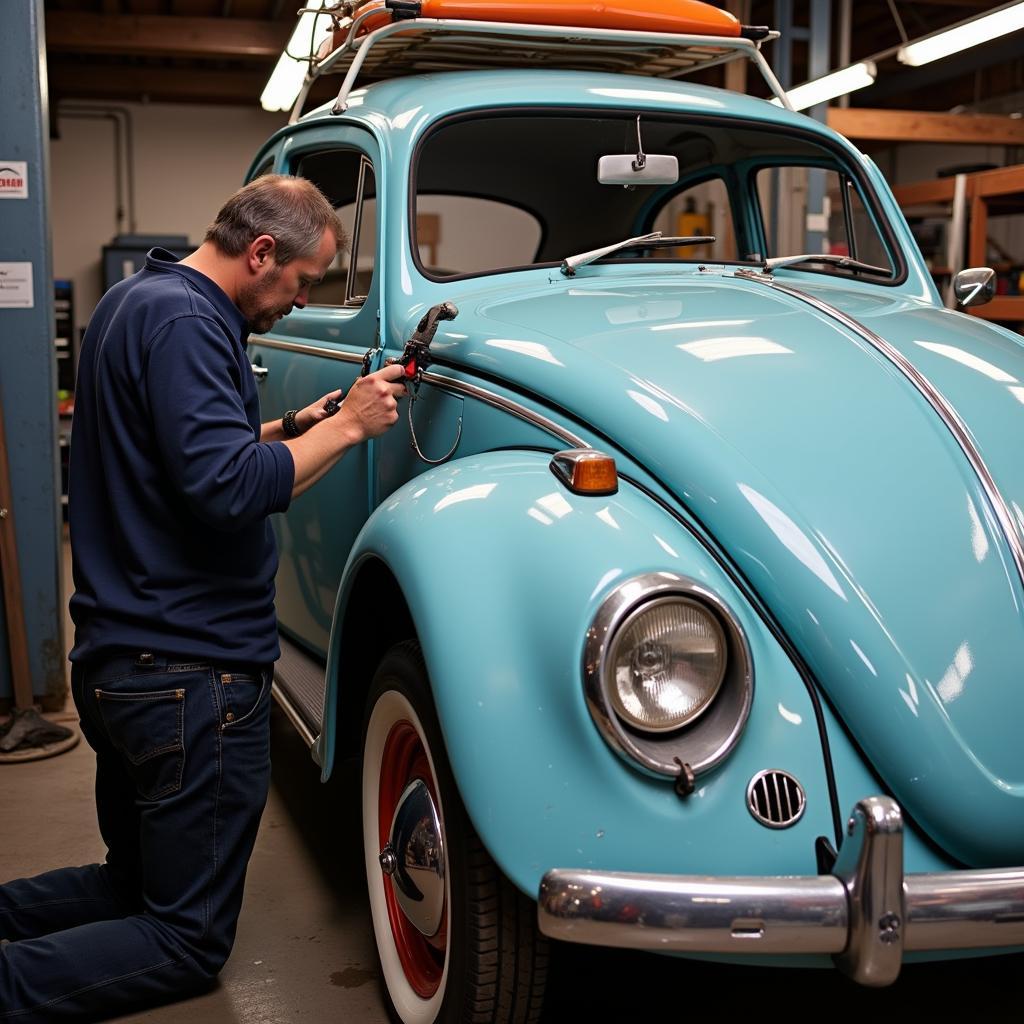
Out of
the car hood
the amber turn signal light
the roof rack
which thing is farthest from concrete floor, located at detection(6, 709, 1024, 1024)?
the roof rack

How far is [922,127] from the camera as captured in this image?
9.88 meters

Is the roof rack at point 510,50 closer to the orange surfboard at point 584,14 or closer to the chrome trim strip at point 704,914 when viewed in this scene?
the orange surfboard at point 584,14

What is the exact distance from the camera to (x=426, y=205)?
1565cm

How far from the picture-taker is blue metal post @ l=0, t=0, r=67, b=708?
4117 mm

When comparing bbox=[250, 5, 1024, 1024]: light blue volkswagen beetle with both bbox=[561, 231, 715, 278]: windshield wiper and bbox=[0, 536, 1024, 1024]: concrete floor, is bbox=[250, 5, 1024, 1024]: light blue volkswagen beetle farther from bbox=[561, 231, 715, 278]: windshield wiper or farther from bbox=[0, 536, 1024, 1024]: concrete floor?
bbox=[0, 536, 1024, 1024]: concrete floor

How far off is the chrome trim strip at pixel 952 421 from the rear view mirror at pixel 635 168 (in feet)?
2.48

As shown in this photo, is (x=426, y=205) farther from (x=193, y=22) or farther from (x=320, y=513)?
(x=320, y=513)

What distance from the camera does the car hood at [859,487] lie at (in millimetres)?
1822

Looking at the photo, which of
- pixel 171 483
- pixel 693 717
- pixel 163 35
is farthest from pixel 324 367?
pixel 163 35

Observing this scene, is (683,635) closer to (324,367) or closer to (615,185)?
(324,367)

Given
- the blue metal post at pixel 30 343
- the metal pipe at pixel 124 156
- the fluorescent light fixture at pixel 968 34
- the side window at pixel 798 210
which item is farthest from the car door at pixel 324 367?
the metal pipe at pixel 124 156

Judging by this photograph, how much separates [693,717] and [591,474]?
1.47 ft

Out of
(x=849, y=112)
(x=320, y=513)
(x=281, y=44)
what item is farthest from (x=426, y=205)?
(x=320, y=513)

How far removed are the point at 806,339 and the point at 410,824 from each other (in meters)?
1.18
